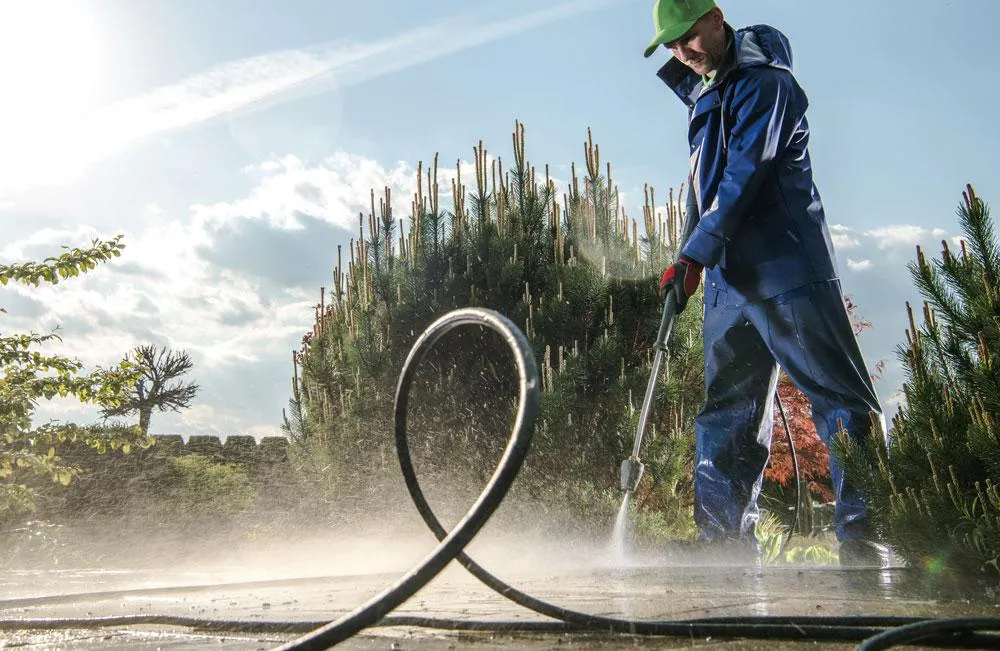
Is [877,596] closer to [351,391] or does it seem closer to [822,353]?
[822,353]

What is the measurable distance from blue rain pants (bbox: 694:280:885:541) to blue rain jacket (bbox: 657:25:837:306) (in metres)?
0.11

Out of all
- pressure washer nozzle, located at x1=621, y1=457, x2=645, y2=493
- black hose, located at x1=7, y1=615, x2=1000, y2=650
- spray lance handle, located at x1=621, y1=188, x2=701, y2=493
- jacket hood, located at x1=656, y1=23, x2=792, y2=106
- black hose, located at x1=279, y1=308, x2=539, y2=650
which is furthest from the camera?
pressure washer nozzle, located at x1=621, y1=457, x2=645, y2=493

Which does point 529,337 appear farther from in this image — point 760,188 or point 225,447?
point 225,447

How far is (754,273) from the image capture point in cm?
400

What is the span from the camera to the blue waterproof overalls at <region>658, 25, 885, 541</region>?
12.7ft

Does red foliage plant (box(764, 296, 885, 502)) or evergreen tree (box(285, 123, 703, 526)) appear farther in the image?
red foliage plant (box(764, 296, 885, 502))

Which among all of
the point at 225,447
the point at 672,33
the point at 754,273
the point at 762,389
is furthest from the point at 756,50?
the point at 225,447

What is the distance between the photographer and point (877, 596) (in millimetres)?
3041

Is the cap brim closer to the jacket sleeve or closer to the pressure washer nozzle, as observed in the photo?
the jacket sleeve

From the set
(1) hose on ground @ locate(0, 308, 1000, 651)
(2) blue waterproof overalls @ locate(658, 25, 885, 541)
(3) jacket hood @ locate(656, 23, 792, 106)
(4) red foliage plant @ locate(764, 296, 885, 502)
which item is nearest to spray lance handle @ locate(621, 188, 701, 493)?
(2) blue waterproof overalls @ locate(658, 25, 885, 541)

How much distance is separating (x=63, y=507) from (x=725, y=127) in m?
11.6

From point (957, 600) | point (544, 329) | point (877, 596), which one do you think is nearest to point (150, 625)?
point (877, 596)

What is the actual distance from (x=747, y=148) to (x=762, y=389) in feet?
4.00

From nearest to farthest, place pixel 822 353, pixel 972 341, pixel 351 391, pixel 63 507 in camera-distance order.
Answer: pixel 972 341 < pixel 822 353 < pixel 351 391 < pixel 63 507
